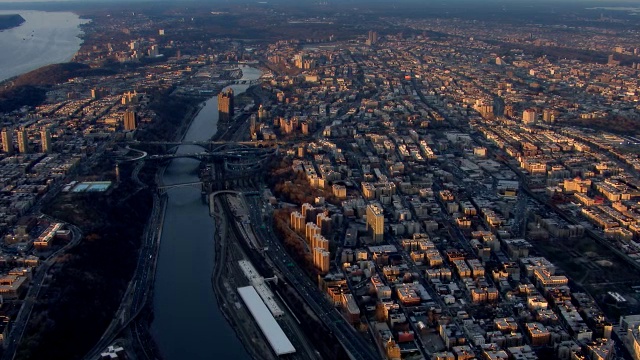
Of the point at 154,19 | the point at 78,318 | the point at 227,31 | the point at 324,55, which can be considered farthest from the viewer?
the point at 154,19

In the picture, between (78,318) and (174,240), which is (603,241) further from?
(78,318)

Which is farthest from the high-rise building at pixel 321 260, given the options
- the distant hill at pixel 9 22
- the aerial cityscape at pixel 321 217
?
the distant hill at pixel 9 22

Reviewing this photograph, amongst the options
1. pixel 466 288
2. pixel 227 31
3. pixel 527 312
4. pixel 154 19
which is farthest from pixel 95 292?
pixel 154 19

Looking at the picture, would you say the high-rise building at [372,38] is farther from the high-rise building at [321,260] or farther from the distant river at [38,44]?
the high-rise building at [321,260]

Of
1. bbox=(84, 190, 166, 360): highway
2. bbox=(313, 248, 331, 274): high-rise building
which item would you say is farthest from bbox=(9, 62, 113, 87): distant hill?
bbox=(313, 248, 331, 274): high-rise building

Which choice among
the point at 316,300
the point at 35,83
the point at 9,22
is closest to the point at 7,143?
the point at 316,300

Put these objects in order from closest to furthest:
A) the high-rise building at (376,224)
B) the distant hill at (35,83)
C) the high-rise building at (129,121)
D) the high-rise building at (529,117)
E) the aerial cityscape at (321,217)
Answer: the aerial cityscape at (321,217) → the high-rise building at (376,224) → the high-rise building at (129,121) → the high-rise building at (529,117) → the distant hill at (35,83)
